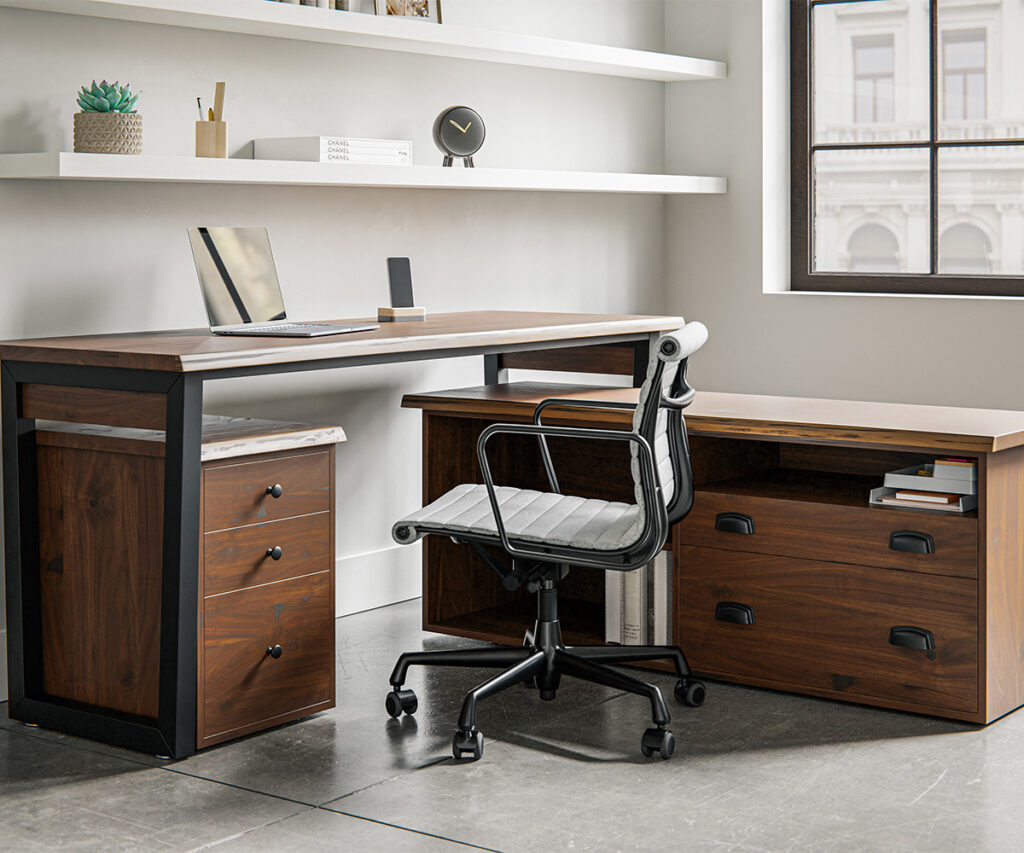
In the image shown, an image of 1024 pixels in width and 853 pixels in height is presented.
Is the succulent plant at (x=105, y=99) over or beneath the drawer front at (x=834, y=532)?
over

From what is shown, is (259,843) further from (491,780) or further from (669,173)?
(669,173)

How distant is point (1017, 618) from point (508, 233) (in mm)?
2188

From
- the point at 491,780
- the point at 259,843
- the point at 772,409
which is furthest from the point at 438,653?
the point at 772,409

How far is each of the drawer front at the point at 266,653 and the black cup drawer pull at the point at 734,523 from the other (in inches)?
36.4

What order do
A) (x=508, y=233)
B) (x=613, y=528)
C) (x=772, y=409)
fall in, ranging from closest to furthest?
1. (x=613, y=528)
2. (x=772, y=409)
3. (x=508, y=233)

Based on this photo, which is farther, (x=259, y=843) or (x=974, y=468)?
(x=974, y=468)

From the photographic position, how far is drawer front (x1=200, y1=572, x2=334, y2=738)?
112 inches

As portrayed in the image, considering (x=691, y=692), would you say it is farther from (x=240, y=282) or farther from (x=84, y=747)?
(x=240, y=282)

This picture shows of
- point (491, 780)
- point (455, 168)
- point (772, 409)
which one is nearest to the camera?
point (491, 780)

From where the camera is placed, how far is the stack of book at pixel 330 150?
11.8ft

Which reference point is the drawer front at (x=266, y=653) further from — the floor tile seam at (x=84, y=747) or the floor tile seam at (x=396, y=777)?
the floor tile seam at (x=396, y=777)

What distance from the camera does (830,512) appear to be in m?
3.11

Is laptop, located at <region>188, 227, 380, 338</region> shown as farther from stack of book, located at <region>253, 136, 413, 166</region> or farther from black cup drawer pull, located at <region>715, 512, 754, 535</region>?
black cup drawer pull, located at <region>715, 512, 754, 535</region>

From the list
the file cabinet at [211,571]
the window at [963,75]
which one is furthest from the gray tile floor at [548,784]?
the window at [963,75]
